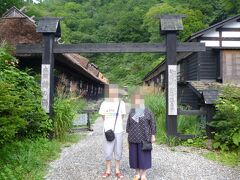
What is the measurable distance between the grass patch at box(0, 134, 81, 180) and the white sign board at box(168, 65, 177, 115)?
319 cm

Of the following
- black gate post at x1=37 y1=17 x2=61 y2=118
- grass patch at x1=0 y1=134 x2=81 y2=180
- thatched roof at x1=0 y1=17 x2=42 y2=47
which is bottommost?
grass patch at x1=0 y1=134 x2=81 y2=180

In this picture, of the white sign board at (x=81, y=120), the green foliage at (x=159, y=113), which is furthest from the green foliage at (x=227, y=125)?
the white sign board at (x=81, y=120)

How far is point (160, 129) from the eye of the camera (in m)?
9.58

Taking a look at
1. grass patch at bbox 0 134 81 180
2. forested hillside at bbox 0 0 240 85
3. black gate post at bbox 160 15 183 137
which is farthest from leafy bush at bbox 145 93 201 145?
forested hillside at bbox 0 0 240 85

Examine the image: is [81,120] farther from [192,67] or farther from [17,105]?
[192,67]

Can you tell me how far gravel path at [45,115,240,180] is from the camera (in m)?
5.75

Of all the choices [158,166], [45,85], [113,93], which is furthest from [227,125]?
[45,85]

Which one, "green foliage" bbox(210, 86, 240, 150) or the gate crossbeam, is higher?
the gate crossbeam

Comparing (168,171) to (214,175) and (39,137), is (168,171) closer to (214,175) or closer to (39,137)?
(214,175)

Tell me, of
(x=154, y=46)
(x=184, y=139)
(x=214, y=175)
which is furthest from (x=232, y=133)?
(x=154, y=46)

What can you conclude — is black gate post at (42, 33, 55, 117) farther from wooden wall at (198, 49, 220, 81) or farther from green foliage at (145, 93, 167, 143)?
wooden wall at (198, 49, 220, 81)

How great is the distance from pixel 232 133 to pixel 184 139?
4.74 feet

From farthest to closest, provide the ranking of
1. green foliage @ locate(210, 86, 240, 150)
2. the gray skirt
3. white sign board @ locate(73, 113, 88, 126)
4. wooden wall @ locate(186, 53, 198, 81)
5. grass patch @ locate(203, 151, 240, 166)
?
wooden wall @ locate(186, 53, 198, 81) < white sign board @ locate(73, 113, 88, 126) < green foliage @ locate(210, 86, 240, 150) < grass patch @ locate(203, 151, 240, 166) < the gray skirt

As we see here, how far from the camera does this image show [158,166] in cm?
648
